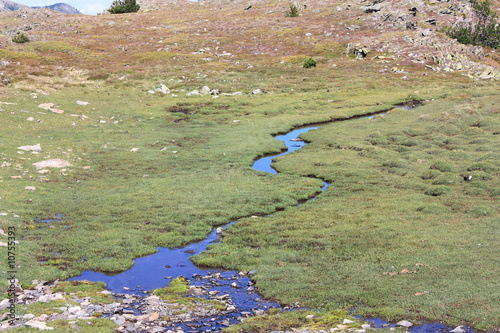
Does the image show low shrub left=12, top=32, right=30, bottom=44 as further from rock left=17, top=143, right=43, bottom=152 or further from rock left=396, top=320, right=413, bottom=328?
rock left=396, top=320, right=413, bottom=328

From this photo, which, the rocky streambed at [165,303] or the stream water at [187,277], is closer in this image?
the rocky streambed at [165,303]

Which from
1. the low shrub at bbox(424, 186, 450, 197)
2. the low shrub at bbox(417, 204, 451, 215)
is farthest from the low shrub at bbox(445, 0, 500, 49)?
the low shrub at bbox(417, 204, 451, 215)

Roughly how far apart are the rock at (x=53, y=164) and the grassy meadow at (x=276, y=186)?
27.6 inches

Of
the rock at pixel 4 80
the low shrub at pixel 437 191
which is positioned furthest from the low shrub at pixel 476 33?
the rock at pixel 4 80

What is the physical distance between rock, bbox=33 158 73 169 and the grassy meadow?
70cm

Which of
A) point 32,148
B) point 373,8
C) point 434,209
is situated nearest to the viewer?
point 434,209

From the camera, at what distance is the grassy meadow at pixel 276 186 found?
1969 centimetres

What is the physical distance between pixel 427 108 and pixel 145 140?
38.6 meters

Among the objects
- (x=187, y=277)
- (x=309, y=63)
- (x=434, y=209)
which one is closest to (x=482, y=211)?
(x=434, y=209)

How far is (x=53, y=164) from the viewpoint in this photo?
36188mm

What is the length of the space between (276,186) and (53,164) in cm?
1764

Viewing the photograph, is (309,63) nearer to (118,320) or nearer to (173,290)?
(173,290)

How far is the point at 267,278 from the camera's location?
2055cm

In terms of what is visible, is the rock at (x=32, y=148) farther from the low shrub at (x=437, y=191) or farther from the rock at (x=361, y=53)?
the rock at (x=361, y=53)
